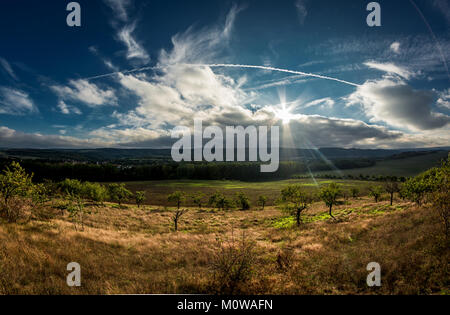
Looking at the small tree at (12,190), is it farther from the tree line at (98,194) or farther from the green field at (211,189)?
the green field at (211,189)

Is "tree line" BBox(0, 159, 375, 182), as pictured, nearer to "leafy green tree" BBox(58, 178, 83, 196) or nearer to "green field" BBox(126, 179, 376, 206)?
"green field" BBox(126, 179, 376, 206)

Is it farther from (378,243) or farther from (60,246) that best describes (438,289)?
(60,246)

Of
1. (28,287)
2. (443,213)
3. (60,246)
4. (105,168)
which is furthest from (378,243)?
(105,168)

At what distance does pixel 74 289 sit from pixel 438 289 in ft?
43.7

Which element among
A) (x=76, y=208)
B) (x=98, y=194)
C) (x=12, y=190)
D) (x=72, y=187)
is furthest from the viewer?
(x=72, y=187)

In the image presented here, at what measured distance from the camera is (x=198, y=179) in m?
141

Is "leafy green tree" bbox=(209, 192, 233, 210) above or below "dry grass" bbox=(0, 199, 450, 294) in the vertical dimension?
below

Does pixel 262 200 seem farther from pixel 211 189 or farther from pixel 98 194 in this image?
pixel 98 194

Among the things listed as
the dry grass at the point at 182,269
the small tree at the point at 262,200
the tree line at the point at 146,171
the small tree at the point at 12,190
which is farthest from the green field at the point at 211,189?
the dry grass at the point at 182,269

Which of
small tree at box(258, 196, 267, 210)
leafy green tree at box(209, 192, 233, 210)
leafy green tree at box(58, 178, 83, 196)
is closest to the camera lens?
leafy green tree at box(58, 178, 83, 196)

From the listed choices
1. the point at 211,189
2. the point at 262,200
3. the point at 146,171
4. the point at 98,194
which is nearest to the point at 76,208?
the point at 98,194

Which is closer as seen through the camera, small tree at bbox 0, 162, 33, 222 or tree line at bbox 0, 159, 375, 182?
small tree at bbox 0, 162, 33, 222

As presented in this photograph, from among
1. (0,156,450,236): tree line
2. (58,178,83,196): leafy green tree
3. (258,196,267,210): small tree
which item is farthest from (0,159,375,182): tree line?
(258,196,267,210): small tree
